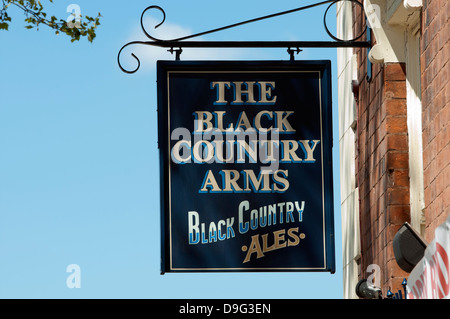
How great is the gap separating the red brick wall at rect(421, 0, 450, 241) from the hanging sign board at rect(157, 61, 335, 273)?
2.71 ft

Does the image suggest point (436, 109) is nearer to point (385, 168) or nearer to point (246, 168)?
point (385, 168)

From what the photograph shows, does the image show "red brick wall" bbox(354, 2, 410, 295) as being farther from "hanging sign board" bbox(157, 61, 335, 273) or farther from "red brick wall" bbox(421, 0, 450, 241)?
"hanging sign board" bbox(157, 61, 335, 273)

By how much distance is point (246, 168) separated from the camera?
988 centimetres

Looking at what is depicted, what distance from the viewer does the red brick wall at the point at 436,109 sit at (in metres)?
8.79

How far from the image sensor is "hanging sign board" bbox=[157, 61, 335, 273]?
31.9ft

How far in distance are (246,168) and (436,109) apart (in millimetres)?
1683

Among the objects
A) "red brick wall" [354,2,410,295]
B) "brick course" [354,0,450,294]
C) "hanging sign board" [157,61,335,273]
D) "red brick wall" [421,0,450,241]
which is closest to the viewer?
"red brick wall" [421,0,450,241]

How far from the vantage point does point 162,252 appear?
31.8 ft

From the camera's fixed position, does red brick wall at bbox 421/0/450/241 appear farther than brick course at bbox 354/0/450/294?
No

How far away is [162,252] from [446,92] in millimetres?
2624

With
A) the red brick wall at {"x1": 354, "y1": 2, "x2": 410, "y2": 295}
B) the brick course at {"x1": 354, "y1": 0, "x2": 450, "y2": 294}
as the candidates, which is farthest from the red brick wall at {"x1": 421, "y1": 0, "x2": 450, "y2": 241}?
the red brick wall at {"x1": 354, "y1": 2, "x2": 410, "y2": 295}

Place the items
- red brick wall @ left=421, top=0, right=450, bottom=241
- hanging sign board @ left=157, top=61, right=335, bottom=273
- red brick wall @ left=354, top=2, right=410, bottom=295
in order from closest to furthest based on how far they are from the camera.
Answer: red brick wall @ left=421, top=0, right=450, bottom=241, hanging sign board @ left=157, top=61, right=335, bottom=273, red brick wall @ left=354, top=2, right=410, bottom=295

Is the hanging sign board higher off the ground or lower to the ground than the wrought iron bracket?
lower

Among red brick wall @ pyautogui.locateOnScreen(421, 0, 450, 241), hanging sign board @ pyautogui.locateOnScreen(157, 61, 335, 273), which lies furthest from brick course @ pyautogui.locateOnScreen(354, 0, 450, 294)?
hanging sign board @ pyautogui.locateOnScreen(157, 61, 335, 273)
